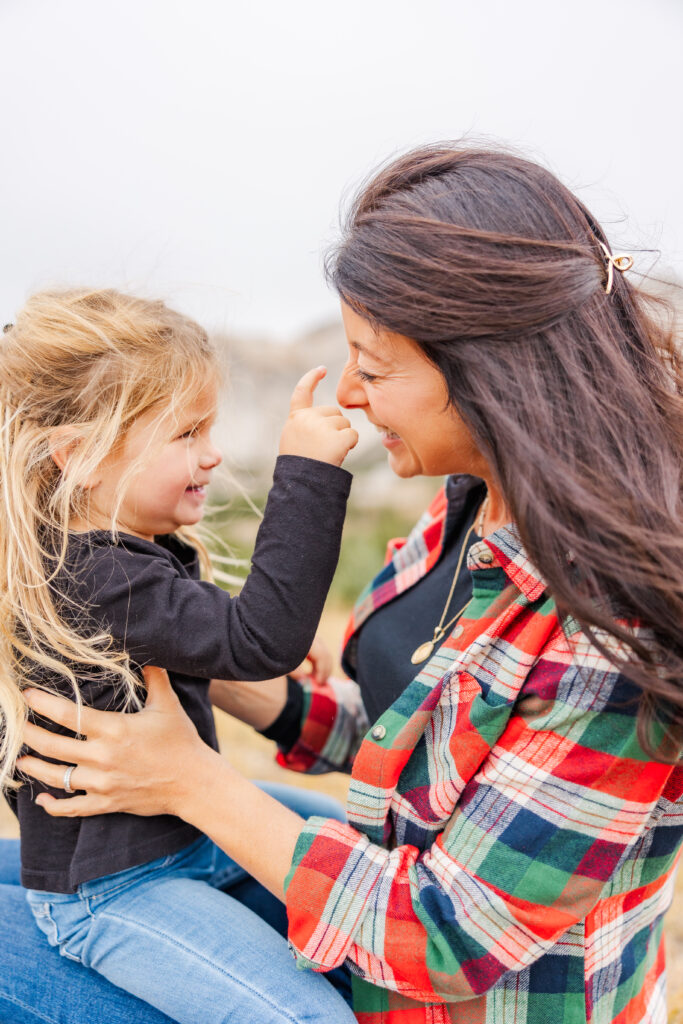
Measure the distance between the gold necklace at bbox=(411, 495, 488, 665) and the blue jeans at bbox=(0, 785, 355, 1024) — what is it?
21.9 inches

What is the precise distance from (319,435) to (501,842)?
0.72m

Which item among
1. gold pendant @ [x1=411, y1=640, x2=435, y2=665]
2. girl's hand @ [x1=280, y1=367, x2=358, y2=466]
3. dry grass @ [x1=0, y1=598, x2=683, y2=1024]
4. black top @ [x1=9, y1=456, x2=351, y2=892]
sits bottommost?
dry grass @ [x1=0, y1=598, x2=683, y2=1024]

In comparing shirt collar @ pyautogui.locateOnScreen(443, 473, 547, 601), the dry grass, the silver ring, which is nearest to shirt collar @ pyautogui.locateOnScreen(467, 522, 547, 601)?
shirt collar @ pyautogui.locateOnScreen(443, 473, 547, 601)

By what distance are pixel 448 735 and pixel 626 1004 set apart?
55 centimetres

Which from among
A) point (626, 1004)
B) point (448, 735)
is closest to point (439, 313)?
point (448, 735)

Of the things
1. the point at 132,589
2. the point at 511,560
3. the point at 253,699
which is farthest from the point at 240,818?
the point at 511,560

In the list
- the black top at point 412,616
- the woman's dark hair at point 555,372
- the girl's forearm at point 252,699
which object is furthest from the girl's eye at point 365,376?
the girl's forearm at point 252,699

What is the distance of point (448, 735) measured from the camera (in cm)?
133

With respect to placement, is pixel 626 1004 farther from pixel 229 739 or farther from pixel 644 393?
pixel 229 739

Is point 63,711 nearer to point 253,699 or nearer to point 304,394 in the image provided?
point 253,699

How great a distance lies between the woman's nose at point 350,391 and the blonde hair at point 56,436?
0.31 meters

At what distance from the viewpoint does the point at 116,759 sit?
1.45 meters

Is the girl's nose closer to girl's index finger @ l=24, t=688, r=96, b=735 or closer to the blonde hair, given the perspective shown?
the blonde hair

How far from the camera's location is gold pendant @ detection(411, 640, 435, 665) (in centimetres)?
155
